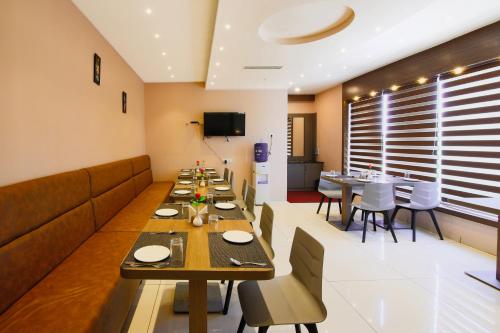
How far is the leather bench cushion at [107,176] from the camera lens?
118 inches

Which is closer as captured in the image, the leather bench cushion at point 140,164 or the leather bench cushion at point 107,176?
the leather bench cushion at point 107,176

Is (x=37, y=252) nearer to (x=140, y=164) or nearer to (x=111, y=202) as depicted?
(x=111, y=202)

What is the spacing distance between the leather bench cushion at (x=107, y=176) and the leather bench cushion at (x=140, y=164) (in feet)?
1.38

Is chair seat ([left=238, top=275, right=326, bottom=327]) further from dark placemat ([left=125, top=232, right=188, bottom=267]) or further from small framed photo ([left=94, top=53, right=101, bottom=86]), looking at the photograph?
small framed photo ([left=94, top=53, right=101, bottom=86])

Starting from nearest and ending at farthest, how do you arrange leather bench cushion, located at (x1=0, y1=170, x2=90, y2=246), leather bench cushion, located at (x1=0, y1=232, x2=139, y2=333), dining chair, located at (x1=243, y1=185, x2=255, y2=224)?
1. leather bench cushion, located at (x1=0, y1=232, x2=139, y2=333)
2. leather bench cushion, located at (x1=0, y1=170, x2=90, y2=246)
3. dining chair, located at (x1=243, y1=185, x2=255, y2=224)

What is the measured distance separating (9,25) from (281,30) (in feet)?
9.21

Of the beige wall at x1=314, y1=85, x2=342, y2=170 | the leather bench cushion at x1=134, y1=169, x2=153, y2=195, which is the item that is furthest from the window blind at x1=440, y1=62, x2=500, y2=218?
the leather bench cushion at x1=134, y1=169, x2=153, y2=195

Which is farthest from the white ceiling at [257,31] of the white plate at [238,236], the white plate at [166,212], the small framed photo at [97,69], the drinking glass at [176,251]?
the drinking glass at [176,251]

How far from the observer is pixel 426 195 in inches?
161

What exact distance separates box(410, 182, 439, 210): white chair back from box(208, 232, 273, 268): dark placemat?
3341 mm

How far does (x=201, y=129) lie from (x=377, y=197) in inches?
165

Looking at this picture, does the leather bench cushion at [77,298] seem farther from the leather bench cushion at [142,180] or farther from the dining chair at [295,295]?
the leather bench cushion at [142,180]

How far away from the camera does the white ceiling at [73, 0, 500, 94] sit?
2898 mm

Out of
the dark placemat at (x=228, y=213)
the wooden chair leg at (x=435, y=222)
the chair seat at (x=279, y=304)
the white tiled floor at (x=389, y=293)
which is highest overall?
the dark placemat at (x=228, y=213)
